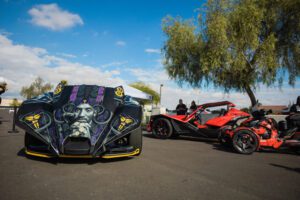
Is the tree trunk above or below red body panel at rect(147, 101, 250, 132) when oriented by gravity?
above

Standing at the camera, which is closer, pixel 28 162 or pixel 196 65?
pixel 28 162

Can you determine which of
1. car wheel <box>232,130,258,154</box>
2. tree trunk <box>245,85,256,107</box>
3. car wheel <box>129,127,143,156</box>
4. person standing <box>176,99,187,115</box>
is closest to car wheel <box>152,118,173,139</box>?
car wheel <box>232,130,258,154</box>

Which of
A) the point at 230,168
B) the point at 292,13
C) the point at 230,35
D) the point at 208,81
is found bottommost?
the point at 230,168

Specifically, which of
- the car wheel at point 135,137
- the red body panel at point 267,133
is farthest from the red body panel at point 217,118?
the car wheel at point 135,137

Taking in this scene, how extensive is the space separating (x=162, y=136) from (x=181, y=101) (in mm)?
3609

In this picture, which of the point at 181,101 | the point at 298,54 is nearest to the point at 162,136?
the point at 181,101

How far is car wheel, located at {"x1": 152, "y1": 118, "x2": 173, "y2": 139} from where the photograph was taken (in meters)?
7.21

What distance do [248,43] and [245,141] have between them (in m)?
8.25

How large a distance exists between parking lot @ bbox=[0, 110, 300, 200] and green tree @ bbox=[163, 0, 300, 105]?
8.71 meters

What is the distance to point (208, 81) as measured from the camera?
13.7 m

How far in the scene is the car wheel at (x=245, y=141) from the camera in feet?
16.2

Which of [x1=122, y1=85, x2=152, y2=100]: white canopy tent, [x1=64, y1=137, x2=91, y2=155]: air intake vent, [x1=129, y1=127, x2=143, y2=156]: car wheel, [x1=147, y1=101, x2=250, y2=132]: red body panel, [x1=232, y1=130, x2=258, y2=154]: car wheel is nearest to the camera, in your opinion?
[x1=64, y1=137, x2=91, y2=155]: air intake vent

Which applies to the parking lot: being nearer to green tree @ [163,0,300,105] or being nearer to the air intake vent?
the air intake vent

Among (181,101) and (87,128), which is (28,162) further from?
(181,101)
